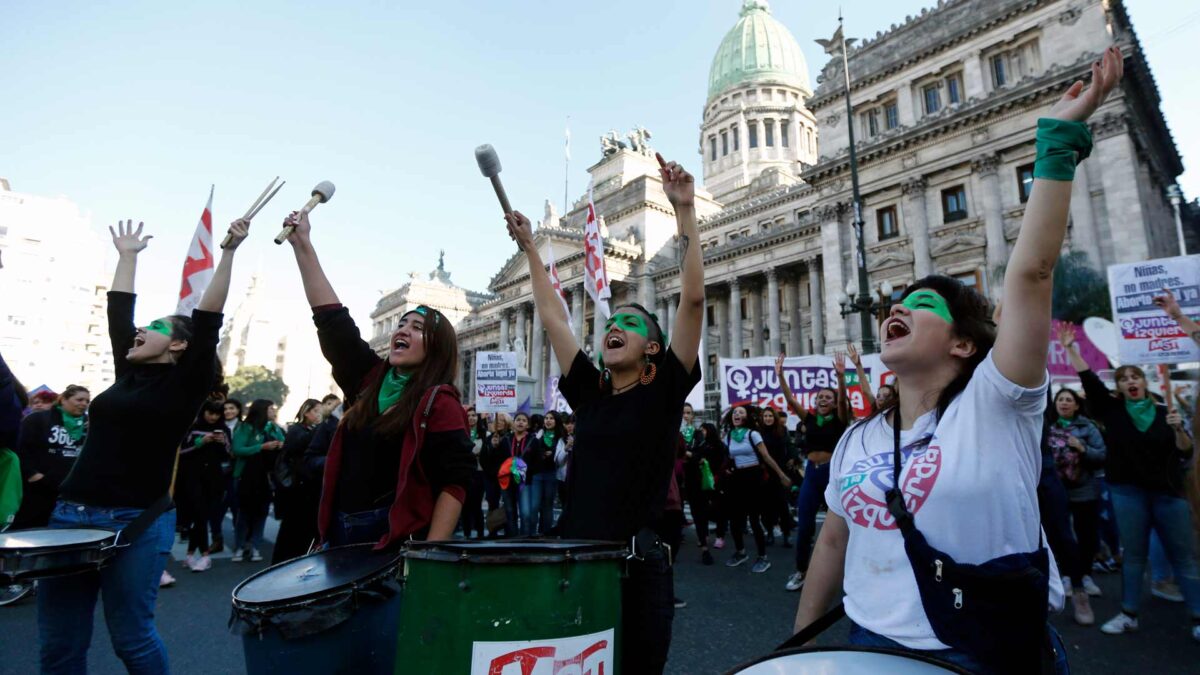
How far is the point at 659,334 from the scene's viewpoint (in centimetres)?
279

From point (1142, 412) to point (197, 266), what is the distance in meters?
9.80

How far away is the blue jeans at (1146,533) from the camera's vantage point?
15.9 feet

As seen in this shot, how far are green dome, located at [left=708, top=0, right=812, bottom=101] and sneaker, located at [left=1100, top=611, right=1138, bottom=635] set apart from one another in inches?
2419

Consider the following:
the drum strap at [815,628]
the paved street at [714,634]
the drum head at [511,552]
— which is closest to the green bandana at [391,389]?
the drum head at [511,552]

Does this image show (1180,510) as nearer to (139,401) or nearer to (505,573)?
(505,573)

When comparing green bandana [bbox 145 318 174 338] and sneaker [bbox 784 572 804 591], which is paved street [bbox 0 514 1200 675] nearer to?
sneaker [bbox 784 572 804 591]

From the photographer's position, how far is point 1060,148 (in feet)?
5.35

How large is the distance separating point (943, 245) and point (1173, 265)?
15119 millimetres

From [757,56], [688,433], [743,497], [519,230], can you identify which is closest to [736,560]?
[743,497]

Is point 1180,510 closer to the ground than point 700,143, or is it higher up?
closer to the ground

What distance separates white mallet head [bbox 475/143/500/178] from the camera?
2.88m

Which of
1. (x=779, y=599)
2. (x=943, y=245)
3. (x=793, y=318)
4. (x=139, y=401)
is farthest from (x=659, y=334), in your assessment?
(x=793, y=318)

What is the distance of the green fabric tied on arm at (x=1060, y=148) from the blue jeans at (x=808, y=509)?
16.6 feet

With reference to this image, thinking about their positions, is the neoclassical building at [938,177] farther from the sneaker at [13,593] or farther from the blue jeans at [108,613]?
the blue jeans at [108,613]
